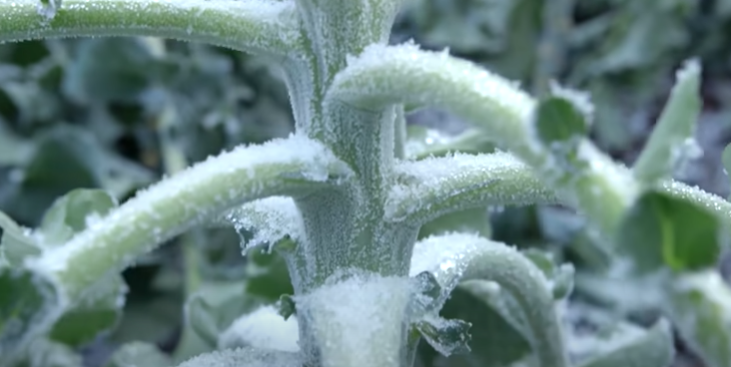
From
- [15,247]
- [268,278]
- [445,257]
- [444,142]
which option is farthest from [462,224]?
[15,247]

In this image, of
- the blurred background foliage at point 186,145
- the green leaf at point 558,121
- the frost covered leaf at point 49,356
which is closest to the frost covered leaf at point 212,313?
the blurred background foliage at point 186,145

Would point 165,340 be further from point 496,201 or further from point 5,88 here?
point 496,201

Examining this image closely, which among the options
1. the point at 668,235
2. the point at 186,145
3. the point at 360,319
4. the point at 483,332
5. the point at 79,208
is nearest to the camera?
the point at 668,235

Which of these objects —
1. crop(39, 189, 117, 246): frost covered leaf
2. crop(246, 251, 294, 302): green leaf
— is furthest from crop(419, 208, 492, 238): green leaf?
crop(39, 189, 117, 246): frost covered leaf

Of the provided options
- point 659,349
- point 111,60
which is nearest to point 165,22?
point 659,349

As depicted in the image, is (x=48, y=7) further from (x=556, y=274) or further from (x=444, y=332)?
(x=556, y=274)
